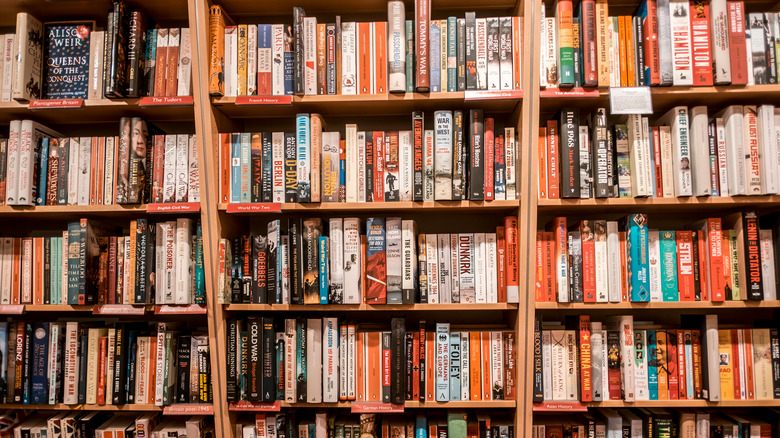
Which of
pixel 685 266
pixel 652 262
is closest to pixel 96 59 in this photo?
pixel 652 262

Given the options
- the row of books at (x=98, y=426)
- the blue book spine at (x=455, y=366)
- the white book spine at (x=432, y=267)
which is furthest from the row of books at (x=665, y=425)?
the row of books at (x=98, y=426)

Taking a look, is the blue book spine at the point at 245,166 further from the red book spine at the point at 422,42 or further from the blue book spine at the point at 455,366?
the blue book spine at the point at 455,366

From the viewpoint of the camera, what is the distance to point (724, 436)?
1694mm

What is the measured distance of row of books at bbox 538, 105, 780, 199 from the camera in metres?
1.65

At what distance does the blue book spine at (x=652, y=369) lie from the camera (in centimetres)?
169

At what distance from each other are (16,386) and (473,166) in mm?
1889

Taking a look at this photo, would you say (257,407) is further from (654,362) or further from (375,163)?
(654,362)

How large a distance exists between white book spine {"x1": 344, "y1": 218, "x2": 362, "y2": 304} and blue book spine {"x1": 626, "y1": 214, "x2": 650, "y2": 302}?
3.19 feet

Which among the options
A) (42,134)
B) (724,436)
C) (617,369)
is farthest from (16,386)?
(724,436)

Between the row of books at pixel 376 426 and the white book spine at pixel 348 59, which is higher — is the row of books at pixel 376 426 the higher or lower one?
the lower one

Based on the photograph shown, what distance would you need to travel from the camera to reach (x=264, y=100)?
5.58 ft

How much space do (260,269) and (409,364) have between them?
648 mm

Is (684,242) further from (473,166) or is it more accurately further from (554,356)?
(473,166)

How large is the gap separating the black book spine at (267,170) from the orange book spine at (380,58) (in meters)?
0.45
